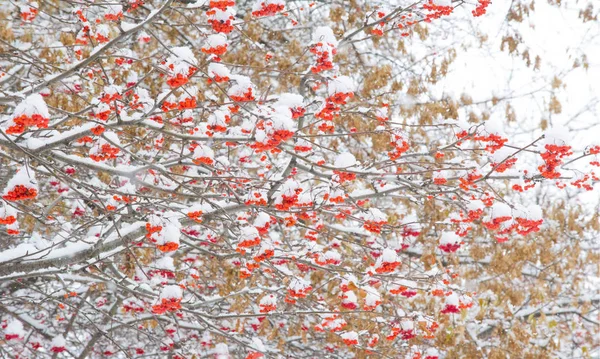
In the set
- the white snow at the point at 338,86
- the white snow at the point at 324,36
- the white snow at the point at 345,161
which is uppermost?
the white snow at the point at 324,36

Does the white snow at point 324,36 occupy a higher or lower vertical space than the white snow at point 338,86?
higher

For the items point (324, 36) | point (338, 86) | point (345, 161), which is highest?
point (324, 36)

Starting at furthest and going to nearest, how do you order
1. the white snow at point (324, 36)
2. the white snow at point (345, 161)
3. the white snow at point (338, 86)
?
the white snow at point (345, 161), the white snow at point (324, 36), the white snow at point (338, 86)

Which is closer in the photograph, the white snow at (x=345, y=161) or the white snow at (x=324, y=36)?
the white snow at (x=324, y=36)

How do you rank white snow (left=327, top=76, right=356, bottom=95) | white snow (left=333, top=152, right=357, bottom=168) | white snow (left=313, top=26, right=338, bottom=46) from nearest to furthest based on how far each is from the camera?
1. white snow (left=327, top=76, right=356, bottom=95)
2. white snow (left=313, top=26, right=338, bottom=46)
3. white snow (left=333, top=152, right=357, bottom=168)

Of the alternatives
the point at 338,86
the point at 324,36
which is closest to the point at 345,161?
the point at 338,86

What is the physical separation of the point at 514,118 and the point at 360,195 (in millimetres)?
2534

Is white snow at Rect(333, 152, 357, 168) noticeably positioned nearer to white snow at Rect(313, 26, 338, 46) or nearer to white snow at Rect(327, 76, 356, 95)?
white snow at Rect(327, 76, 356, 95)

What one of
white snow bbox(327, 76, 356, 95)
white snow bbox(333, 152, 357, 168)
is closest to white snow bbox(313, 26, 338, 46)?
white snow bbox(327, 76, 356, 95)

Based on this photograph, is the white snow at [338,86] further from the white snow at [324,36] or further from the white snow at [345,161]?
the white snow at [345,161]

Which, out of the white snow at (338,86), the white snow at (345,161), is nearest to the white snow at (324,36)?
the white snow at (338,86)

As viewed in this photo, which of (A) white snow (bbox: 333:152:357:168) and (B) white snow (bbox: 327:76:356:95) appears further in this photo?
(A) white snow (bbox: 333:152:357:168)

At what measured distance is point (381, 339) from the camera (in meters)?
5.62

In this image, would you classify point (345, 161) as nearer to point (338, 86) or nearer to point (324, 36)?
point (338, 86)
